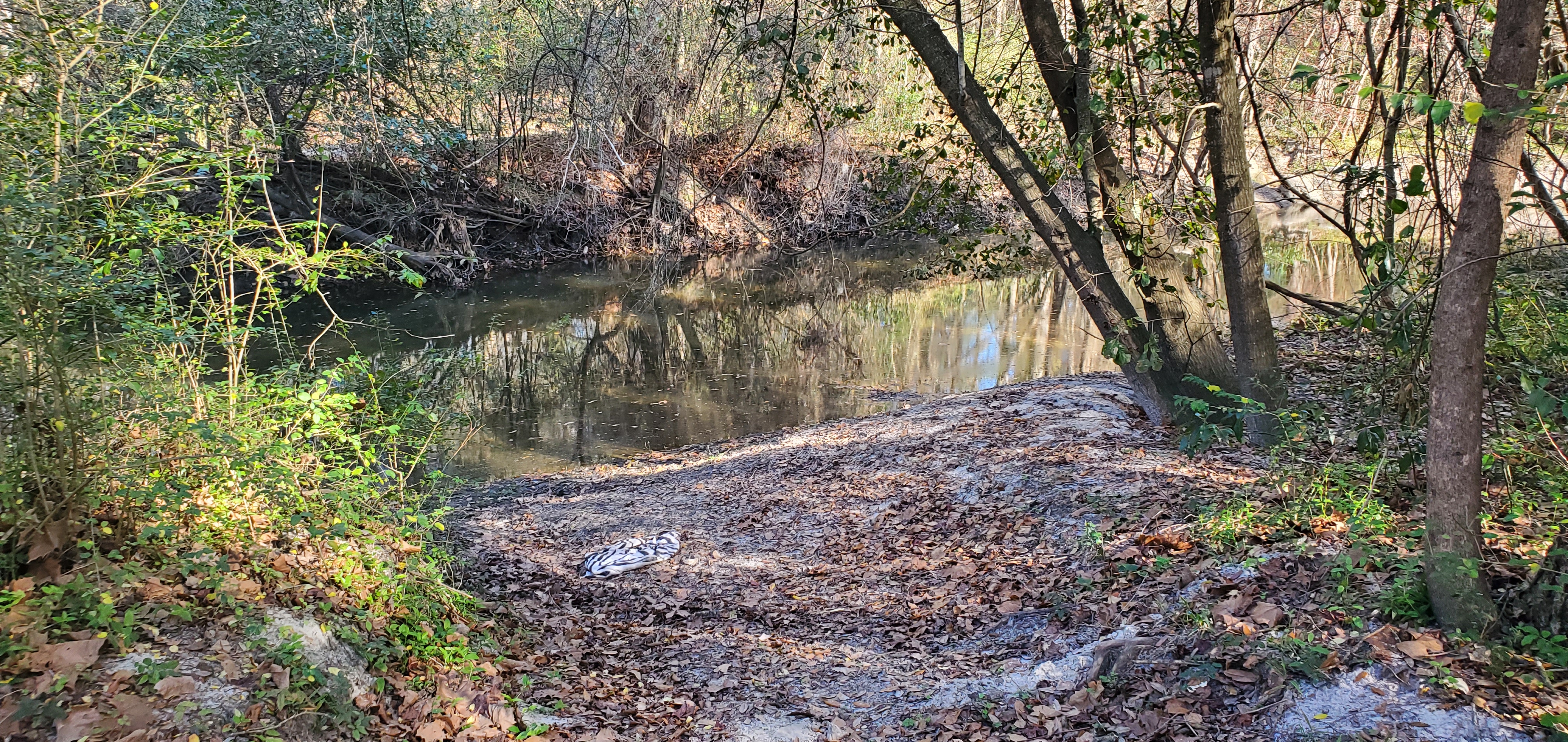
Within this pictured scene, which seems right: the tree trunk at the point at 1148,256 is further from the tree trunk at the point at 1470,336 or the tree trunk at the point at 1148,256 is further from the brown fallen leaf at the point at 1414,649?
the brown fallen leaf at the point at 1414,649

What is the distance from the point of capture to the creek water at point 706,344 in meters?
12.1

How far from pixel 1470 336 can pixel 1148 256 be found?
355cm

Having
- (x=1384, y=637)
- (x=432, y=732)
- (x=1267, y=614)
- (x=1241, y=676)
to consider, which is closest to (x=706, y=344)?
(x=432, y=732)

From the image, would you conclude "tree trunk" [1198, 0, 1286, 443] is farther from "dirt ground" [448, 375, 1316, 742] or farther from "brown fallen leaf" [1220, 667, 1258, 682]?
"brown fallen leaf" [1220, 667, 1258, 682]

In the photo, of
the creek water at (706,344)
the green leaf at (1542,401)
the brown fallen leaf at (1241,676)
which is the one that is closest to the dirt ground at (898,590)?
the brown fallen leaf at (1241,676)

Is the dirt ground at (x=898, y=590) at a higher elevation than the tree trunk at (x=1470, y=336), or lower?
lower

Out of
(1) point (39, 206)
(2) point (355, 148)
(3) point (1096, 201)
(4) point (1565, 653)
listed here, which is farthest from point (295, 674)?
(2) point (355, 148)

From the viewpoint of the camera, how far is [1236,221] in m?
5.67

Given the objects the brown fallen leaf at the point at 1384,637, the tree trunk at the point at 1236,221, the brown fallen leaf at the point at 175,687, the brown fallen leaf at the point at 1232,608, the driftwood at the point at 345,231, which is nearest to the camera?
the brown fallen leaf at the point at 175,687

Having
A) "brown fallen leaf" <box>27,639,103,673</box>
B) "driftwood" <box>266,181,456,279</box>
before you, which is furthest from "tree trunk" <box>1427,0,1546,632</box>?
"driftwood" <box>266,181,456,279</box>

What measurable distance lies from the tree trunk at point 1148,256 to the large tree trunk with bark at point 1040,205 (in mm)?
115

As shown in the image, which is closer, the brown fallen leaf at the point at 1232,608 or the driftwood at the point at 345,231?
the brown fallen leaf at the point at 1232,608

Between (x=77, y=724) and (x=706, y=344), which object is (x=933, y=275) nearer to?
(x=77, y=724)

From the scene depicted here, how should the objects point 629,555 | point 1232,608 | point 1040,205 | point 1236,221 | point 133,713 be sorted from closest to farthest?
point 133,713 < point 1232,608 < point 1236,221 < point 629,555 < point 1040,205
